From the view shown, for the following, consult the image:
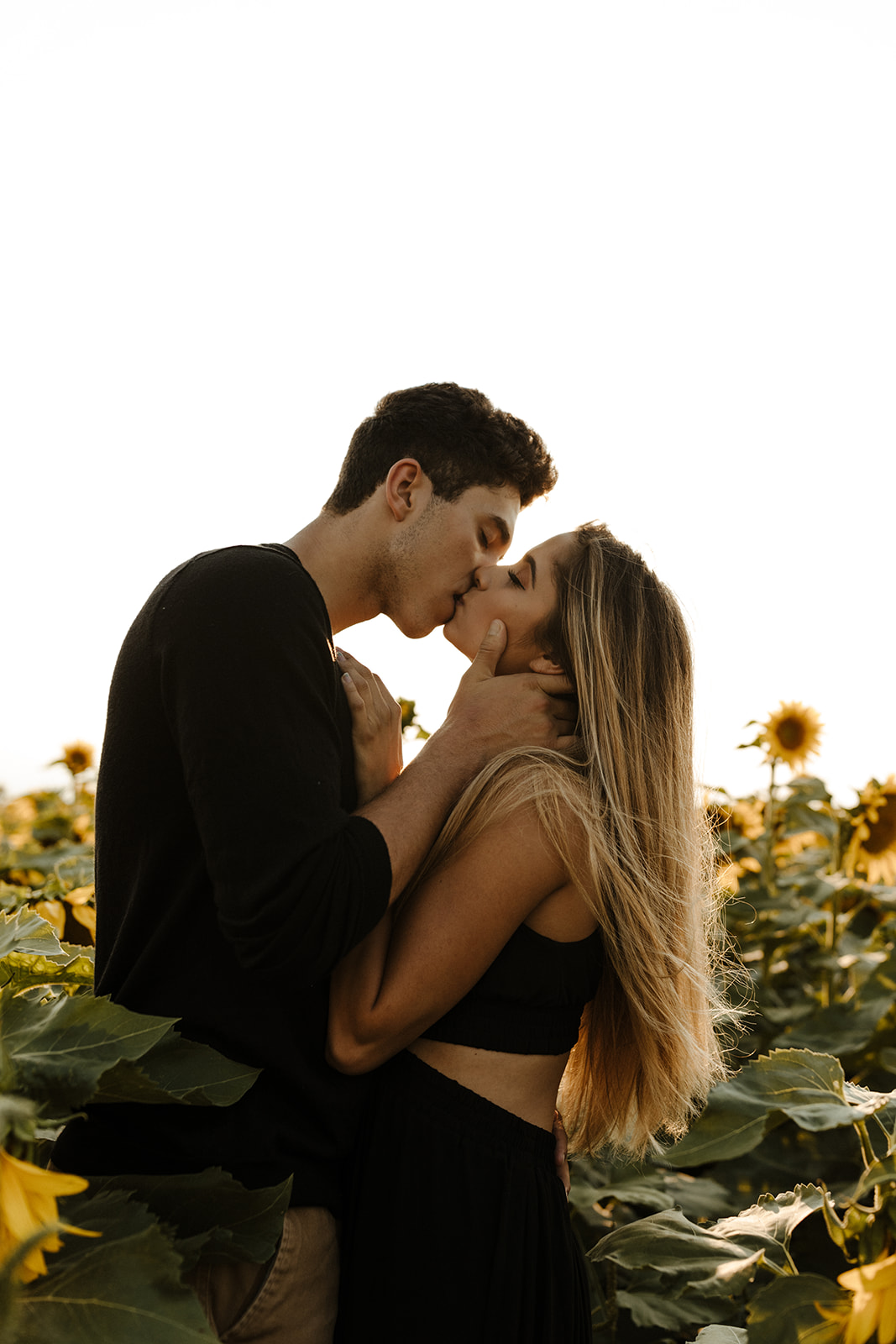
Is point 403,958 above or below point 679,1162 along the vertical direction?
above

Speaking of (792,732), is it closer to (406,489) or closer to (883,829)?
(883,829)

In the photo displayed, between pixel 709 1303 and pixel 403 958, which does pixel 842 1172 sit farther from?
pixel 403 958

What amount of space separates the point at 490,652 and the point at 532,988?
72 centimetres

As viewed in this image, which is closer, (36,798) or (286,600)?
(286,600)

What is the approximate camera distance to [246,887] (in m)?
1.38

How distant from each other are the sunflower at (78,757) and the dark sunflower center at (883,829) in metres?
3.43

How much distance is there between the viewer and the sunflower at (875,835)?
3326 mm

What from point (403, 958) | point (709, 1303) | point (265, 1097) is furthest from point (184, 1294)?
point (709, 1303)

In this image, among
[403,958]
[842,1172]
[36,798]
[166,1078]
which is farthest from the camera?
[36,798]

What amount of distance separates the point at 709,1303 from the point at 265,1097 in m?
1.04

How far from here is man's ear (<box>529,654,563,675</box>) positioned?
2.15 metres

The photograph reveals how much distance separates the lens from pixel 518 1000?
1818 mm

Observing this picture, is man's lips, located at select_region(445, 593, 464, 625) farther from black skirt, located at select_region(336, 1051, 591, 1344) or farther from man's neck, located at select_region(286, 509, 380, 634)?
black skirt, located at select_region(336, 1051, 591, 1344)

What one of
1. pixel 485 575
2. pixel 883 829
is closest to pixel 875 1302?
pixel 485 575
